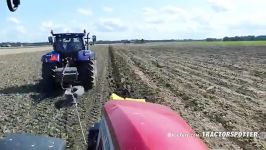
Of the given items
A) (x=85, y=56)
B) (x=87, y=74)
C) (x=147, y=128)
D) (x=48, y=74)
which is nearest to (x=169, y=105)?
(x=87, y=74)

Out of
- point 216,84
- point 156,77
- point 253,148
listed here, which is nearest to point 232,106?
point 253,148

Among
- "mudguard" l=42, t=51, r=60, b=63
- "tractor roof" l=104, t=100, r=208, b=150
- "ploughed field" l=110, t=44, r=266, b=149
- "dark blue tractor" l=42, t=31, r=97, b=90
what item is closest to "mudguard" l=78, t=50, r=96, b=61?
"dark blue tractor" l=42, t=31, r=97, b=90

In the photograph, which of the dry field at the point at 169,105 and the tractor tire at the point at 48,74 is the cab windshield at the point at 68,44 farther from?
the dry field at the point at 169,105

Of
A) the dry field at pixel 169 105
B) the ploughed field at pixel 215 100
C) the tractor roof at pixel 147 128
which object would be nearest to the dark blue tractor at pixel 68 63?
the dry field at pixel 169 105

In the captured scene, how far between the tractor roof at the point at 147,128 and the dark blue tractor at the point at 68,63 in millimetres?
9558

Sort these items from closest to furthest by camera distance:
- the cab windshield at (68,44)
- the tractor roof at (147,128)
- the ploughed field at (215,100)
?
1. the tractor roof at (147,128)
2. the ploughed field at (215,100)
3. the cab windshield at (68,44)

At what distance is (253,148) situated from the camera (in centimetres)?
634

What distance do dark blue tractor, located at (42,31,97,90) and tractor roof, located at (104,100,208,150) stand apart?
956 centimetres

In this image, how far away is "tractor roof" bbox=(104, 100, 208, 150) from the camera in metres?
2.24

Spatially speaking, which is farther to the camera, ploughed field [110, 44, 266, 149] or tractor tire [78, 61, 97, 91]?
tractor tire [78, 61, 97, 91]

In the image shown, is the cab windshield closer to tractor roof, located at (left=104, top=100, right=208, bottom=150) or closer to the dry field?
the dry field

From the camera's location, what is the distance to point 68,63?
44.7 feet

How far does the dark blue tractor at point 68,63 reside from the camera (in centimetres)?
1263

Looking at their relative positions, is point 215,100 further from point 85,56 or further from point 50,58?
point 50,58
